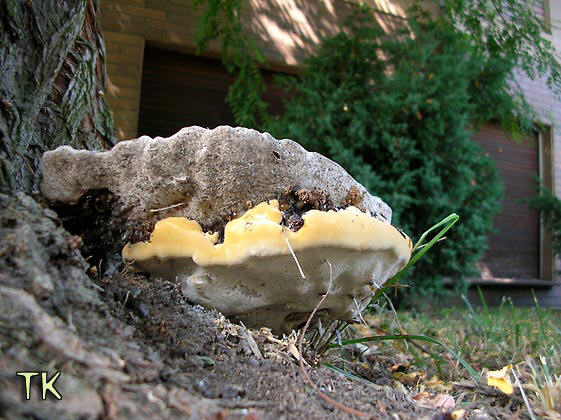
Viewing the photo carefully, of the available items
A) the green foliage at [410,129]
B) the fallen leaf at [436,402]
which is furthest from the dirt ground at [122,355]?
the green foliage at [410,129]

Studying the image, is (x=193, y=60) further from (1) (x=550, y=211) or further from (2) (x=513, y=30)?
(1) (x=550, y=211)

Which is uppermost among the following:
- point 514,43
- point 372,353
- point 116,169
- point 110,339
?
point 514,43

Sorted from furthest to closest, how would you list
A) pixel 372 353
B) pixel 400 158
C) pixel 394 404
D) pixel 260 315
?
pixel 400 158
pixel 372 353
pixel 260 315
pixel 394 404

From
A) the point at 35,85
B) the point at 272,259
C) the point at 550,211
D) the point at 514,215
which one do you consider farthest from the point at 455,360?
the point at 514,215

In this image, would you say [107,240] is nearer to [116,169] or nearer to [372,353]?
[116,169]

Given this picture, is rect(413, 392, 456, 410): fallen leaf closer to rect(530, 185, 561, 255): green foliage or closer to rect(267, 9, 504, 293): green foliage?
rect(267, 9, 504, 293): green foliage

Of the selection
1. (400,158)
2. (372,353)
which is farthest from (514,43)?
(372,353)

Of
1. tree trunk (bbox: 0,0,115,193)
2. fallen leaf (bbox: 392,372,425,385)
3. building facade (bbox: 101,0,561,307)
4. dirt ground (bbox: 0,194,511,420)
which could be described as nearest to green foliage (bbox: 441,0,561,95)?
building facade (bbox: 101,0,561,307)
